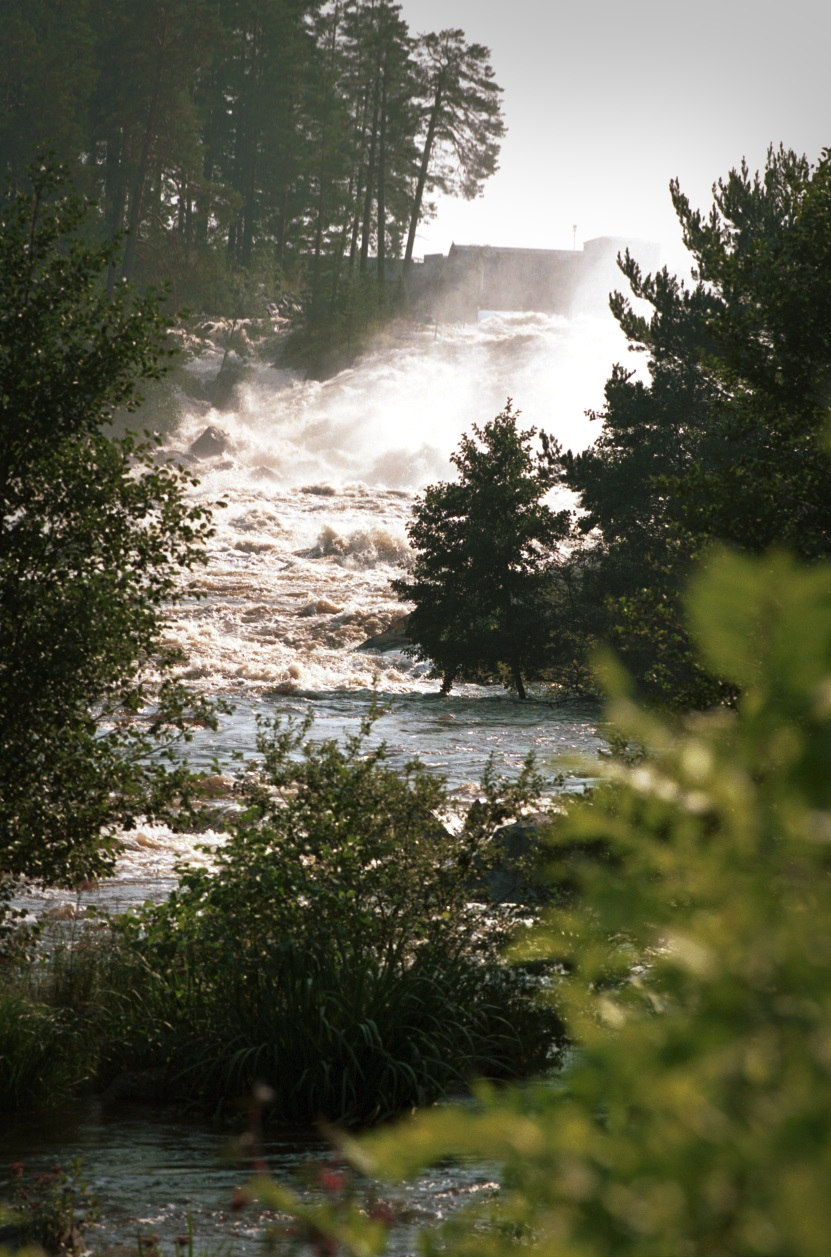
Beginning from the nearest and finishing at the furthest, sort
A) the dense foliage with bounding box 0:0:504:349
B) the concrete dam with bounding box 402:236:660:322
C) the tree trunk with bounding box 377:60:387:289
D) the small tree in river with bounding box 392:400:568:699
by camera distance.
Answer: the small tree in river with bounding box 392:400:568:699, the dense foliage with bounding box 0:0:504:349, the tree trunk with bounding box 377:60:387:289, the concrete dam with bounding box 402:236:660:322

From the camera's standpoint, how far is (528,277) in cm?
8575

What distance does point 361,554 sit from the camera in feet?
131

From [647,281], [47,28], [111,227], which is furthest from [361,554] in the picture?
[47,28]

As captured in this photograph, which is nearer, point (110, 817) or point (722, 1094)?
point (722, 1094)

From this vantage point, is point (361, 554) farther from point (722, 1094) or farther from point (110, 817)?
point (722, 1094)

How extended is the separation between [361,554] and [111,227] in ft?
84.6

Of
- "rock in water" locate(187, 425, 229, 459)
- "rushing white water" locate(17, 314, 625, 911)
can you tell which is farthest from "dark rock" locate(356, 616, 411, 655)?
"rock in water" locate(187, 425, 229, 459)

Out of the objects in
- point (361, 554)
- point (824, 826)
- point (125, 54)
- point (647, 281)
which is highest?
point (125, 54)

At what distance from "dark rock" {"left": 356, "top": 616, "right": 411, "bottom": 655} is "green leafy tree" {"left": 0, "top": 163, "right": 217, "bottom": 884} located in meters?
21.9

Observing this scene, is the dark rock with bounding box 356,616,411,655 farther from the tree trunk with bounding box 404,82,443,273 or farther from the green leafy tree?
the tree trunk with bounding box 404,82,443,273

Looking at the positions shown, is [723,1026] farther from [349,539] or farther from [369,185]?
[369,185]

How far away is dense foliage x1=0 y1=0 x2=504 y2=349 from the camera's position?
176 feet

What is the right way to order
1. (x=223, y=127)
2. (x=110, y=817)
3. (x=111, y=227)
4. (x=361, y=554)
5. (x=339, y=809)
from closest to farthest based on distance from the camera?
1. (x=339, y=809)
2. (x=110, y=817)
3. (x=361, y=554)
4. (x=111, y=227)
5. (x=223, y=127)

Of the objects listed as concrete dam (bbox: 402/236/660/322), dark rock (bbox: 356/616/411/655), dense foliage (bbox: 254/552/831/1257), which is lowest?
dark rock (bbox: 356/616/411/655)
